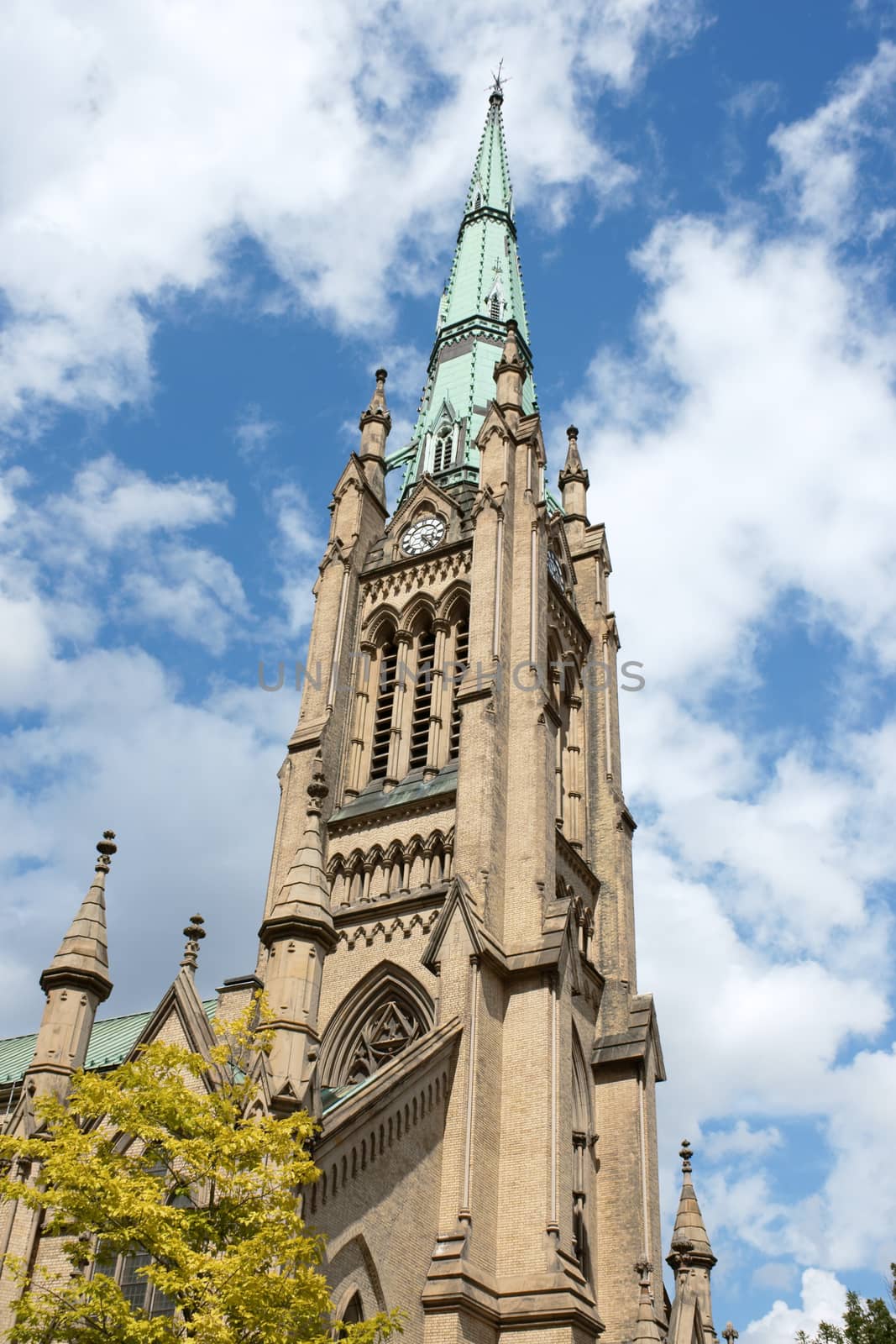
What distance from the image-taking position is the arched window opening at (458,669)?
32000 millimetres

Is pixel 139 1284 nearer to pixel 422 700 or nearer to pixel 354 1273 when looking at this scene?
pixel 354 1273

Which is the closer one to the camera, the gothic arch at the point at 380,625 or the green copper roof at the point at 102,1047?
the green copper roof at the point at 102,1047

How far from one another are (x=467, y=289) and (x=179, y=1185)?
40204 mm

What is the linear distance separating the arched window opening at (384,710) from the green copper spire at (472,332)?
733 cm

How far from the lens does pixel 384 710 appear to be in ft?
115

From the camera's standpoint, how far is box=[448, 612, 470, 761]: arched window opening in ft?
105

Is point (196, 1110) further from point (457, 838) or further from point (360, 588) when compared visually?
point (360, 588)

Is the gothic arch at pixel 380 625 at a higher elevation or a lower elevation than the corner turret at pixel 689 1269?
higher

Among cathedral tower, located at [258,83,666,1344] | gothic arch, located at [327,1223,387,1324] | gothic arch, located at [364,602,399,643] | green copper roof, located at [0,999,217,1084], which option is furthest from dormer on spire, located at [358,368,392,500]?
gothic arch, located at [327,1223,387,1324]

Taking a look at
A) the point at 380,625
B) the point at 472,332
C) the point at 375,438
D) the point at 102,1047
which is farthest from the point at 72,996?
the point at 472,332

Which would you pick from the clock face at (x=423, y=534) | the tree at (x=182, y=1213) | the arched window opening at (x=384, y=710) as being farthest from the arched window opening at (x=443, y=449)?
the tree at (x=182, y=1213)

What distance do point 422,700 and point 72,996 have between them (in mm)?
16808

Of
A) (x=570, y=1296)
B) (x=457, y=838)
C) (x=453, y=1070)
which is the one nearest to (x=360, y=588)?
(x=457, y=838)

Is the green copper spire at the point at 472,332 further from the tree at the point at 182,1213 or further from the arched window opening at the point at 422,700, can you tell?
the tree at the point at 182,1213
